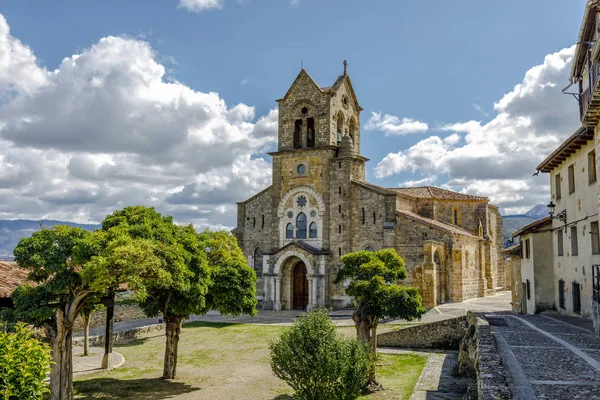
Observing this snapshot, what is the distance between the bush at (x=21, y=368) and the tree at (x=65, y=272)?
5.57m

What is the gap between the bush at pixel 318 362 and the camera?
1390 centimetres

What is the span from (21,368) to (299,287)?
31.8 m

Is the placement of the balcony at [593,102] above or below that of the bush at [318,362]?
above

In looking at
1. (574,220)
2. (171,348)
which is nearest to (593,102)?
(574,220)

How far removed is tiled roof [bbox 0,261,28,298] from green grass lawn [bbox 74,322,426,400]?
14.2 ft

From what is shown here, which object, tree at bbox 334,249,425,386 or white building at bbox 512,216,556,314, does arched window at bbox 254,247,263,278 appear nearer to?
tree at bbox 334,249,425,386

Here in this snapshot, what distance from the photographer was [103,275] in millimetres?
13094

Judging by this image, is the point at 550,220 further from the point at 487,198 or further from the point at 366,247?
the point at 487,198

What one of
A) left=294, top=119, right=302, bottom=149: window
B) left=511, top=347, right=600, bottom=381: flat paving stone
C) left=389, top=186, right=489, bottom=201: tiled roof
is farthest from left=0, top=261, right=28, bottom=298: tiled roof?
left=389, top=186, right=489, bottom=201: tiled roof

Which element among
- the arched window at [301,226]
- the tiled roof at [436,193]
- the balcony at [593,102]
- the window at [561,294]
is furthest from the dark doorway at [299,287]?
the balcony at [593,102]

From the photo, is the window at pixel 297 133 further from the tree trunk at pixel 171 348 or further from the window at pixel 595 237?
the window at pixel 595 237

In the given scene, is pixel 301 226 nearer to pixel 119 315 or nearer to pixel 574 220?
pixel 119 315

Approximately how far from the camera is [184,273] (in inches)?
635

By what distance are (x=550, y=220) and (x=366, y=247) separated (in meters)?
15.0
